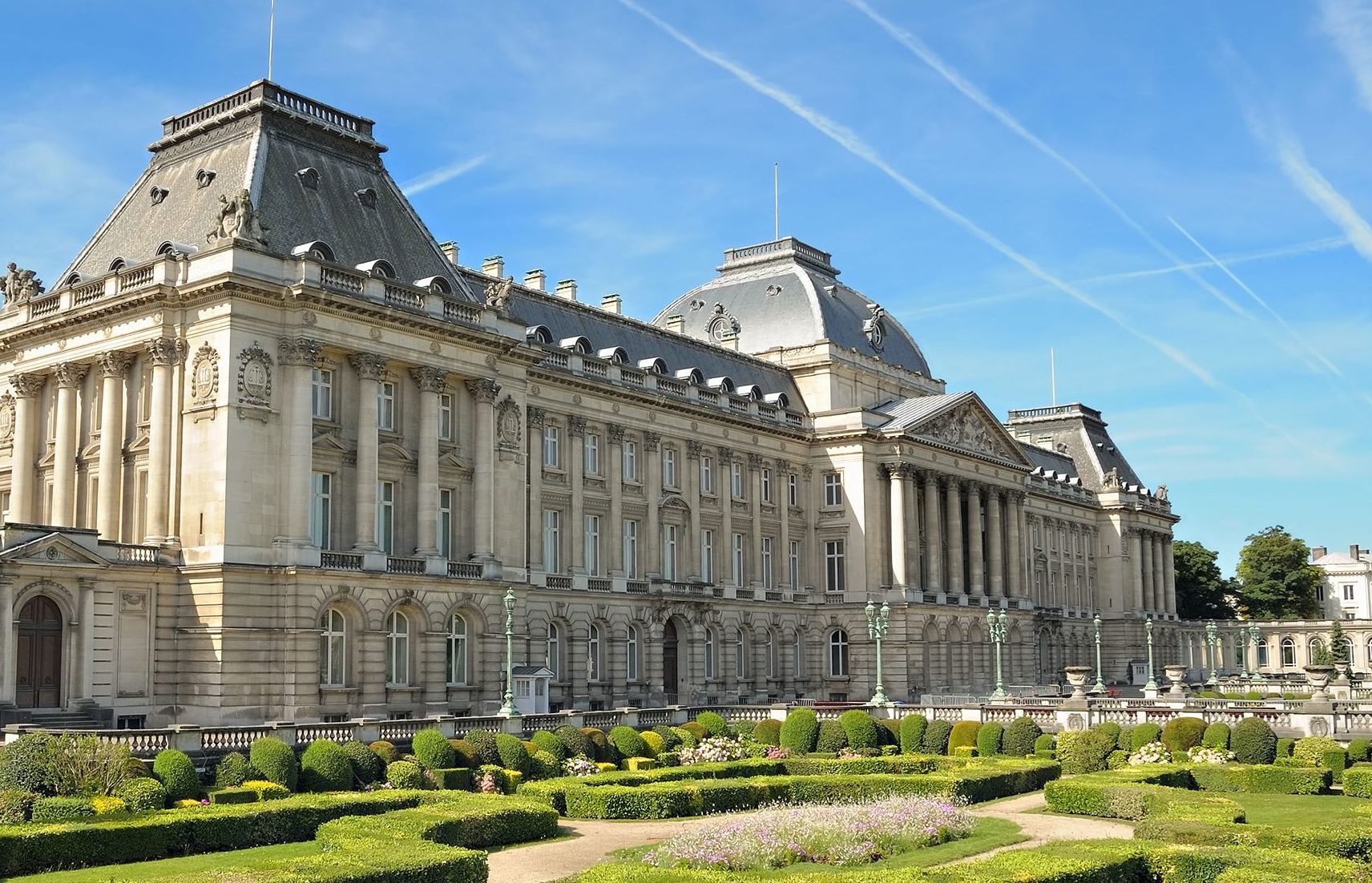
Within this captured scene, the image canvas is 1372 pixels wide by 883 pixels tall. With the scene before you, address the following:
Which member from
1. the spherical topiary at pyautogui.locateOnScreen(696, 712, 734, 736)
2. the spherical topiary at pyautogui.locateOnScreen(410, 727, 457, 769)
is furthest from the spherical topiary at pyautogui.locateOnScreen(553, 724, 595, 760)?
the spherical topiary at pyautogui.locateOnScreen(696, 712, 734, 736)

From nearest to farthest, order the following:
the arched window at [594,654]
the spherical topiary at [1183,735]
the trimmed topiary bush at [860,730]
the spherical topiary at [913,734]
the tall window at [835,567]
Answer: the spherical topiary at [1183,735], the trimmed topiary bush at [860,730], the spherical topiary at [913,734], the arched window at [594,654], the tall window at [835,567]

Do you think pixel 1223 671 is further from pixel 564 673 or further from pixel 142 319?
pixel 142 319

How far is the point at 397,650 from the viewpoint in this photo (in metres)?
52.2

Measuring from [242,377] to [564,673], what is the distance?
2109 cm

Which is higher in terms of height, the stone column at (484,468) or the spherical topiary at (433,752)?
the stone column at (484,468)

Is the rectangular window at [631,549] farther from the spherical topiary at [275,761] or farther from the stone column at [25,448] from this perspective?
the spherical topiary at [275,761]

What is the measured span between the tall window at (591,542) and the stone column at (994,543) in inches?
1309

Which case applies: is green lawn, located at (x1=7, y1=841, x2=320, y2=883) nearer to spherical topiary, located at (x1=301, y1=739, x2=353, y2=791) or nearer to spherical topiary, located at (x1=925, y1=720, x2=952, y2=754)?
spherical topiary, located at (x1=301, y1=739, x2=353, y2=791)


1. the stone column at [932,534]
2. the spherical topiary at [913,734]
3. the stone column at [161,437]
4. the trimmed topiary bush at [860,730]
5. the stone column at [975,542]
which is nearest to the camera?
the stone column at [161,437]

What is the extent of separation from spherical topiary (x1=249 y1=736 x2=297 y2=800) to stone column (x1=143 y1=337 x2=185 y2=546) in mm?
13983

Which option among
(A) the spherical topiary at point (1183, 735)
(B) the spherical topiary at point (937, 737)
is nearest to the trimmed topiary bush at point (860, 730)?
(B) the spherical topiary at point (937, 737)

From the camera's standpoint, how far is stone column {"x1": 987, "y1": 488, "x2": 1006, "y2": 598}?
301 feet

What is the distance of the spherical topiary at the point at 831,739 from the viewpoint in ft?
163

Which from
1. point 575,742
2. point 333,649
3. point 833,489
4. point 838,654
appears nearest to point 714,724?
point 575,742
